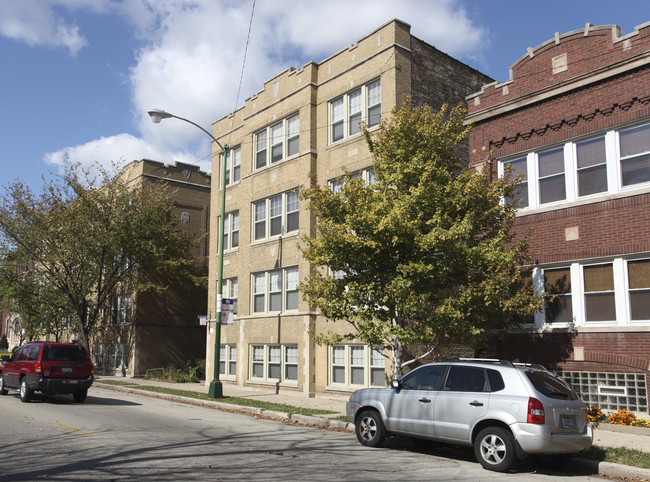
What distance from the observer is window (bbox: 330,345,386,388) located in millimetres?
19328

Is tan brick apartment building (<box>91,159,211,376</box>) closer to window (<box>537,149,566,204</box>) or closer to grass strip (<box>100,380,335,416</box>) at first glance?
grass strip (<box>100,380,335,416</box>)

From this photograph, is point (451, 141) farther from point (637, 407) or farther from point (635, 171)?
point (637, 407)

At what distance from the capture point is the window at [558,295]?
15.1 m

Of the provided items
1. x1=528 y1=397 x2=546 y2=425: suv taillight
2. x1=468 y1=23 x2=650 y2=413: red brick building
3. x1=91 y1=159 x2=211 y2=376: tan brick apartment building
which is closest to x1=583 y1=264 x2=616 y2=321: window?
x1=468 y1=23 x2=650 y2=413: red brick building

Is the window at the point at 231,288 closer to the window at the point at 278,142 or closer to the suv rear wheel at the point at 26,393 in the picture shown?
the window at the point at 278,142

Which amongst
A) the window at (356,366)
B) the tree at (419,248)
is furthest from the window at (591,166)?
the window at (356,366)

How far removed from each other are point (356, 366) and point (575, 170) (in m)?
9.37

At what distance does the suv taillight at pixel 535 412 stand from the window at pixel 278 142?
16814 millimetres

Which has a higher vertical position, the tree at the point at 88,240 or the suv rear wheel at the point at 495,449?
the tree at the point at 88,240

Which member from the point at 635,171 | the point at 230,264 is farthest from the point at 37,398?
the point at 635,171

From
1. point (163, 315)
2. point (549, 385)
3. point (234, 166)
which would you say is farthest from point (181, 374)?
point (549, 385)

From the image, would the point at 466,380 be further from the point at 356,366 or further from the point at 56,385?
the point at 56,385

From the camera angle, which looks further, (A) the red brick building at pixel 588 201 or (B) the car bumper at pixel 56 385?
(B) the car bumper at pixel 56 385

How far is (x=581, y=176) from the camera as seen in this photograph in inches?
601
